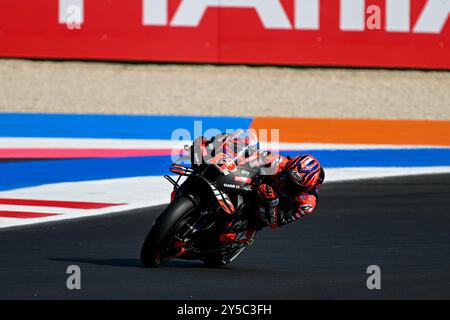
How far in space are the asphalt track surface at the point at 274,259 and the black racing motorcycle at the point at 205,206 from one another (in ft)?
0.71

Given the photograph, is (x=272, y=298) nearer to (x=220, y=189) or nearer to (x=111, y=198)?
(x=220, y=189)

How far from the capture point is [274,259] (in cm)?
952

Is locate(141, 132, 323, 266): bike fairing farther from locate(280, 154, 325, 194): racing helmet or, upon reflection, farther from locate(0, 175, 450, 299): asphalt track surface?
locate(0, 175, 450, 299): asphalt track surface

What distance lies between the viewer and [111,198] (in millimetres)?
13281

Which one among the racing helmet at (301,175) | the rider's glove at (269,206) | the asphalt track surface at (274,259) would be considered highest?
the racing helmet at (301,175)

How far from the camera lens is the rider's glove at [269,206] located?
8.52m

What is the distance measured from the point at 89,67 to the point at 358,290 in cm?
1399

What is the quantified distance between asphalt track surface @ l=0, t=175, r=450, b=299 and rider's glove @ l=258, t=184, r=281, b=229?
0.42 metres

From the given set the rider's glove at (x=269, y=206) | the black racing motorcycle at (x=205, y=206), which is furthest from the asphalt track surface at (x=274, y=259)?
the rider's glove at (x=269, y=206)

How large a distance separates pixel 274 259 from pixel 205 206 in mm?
1318

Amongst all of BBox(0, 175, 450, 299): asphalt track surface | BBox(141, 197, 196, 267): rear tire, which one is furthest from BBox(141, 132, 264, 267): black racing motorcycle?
BBox(0, 175, 450, 299): asphalt track surface

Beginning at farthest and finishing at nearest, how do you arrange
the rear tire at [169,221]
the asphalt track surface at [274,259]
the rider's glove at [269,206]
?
the rider's glove at [269,206] < the rear tire at [169,221] < the asphalt track surface at [274,259]

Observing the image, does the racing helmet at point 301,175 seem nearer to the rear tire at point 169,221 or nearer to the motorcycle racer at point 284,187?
the motorcycle racer at point 284,187
